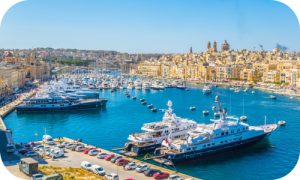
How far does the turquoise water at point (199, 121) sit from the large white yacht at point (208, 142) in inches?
8.7

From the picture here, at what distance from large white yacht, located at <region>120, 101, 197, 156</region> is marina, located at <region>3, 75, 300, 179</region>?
152 mm

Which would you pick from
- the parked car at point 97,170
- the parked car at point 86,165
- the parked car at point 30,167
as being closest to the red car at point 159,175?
the parked car at point 97,170

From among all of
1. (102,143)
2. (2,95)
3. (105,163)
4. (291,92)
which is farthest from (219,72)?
(105,163)

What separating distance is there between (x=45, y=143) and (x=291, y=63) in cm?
3060

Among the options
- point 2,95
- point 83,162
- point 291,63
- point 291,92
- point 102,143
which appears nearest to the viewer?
point 83,162

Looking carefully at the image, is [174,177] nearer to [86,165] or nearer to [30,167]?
[86,165]

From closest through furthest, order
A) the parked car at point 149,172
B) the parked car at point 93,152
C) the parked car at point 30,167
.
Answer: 1. the parked car at point 30,167
2. the parked car at point 149,172
3. the parked car at point 93,152

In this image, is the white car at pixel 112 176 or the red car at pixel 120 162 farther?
the red car at pixel 120 162

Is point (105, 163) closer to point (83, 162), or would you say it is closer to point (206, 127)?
point (83, 162)

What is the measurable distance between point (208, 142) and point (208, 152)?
1.01ft

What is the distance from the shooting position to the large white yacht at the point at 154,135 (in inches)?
394

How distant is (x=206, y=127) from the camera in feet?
33.8

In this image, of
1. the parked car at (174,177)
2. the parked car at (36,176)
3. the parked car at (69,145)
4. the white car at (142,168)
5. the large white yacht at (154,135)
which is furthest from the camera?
the large white yacht at (154,135)

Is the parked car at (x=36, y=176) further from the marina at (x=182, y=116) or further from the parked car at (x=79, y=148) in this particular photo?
the marina at (x=182, y=116)
